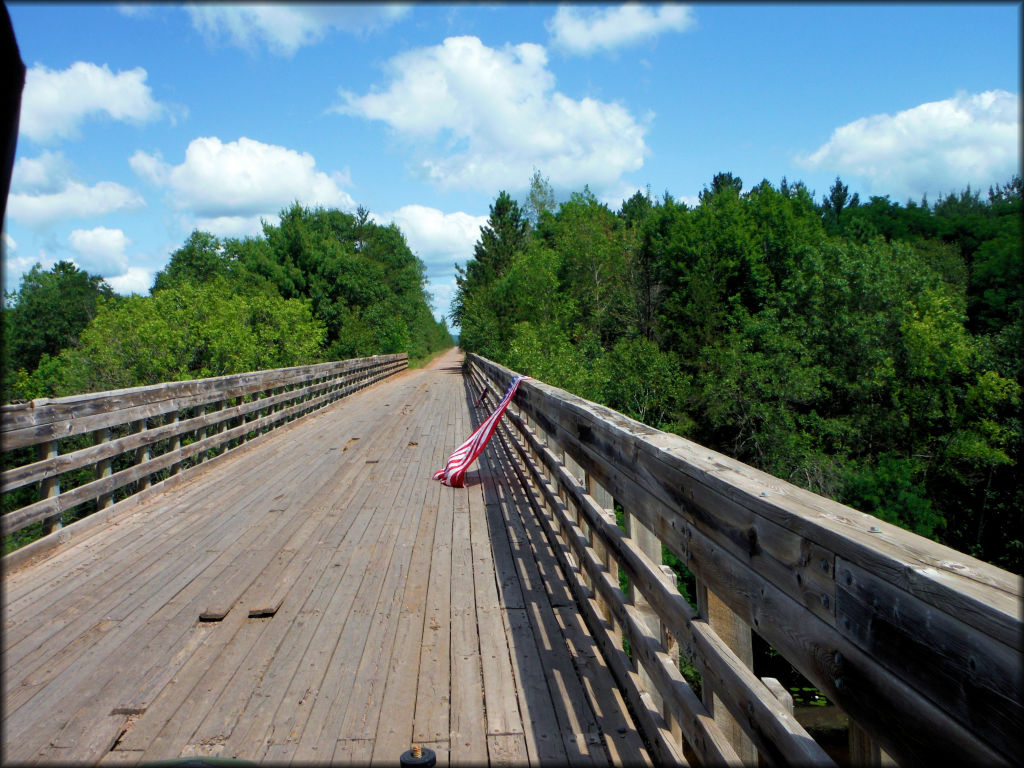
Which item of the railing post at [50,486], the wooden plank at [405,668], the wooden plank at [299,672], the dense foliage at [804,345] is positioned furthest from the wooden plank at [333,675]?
the dense foliage at [804,345]

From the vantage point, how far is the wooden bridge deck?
272 centimetres

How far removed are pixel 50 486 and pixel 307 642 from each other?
2.87 meters

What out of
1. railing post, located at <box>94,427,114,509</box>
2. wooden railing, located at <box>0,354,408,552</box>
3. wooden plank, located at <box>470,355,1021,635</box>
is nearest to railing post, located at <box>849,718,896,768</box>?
wooden plank, located at <box>470,355,1021,635</box>

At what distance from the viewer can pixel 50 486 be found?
17.2 feet

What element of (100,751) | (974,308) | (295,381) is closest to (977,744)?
(100,751)

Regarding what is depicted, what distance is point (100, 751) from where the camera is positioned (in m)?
2.64

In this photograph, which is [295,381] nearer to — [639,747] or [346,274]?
[639,747]

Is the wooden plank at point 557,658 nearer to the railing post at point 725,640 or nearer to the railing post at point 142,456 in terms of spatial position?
the railing post at point 725,640

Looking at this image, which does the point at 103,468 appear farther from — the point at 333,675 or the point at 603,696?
the point at 603,696

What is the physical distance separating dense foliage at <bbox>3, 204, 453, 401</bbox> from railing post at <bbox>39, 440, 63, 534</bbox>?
66cm

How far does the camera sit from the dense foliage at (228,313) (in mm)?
12695

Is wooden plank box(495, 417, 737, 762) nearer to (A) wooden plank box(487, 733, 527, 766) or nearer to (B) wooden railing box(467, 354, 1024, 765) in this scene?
(B) wooden railing box(467, 354, 1024, 765)

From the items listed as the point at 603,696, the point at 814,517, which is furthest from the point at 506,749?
the point at 814,517

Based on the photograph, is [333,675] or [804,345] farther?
[804,345]
